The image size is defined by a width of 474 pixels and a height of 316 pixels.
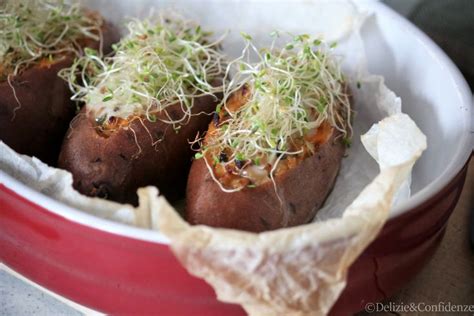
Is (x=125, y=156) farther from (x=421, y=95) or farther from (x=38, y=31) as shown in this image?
(x=421, y=95)

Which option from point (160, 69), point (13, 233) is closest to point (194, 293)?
point (13, 233)

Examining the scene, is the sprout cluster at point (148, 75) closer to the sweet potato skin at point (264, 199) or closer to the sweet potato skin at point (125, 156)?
the sweet potato skin at point (125, 156)

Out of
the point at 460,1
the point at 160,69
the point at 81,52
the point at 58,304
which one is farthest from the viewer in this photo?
the point at 460,1

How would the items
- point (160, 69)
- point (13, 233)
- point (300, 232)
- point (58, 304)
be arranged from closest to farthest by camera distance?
point (300, 232) → point (13, 233) → point (58, 304) → point (160, 69)

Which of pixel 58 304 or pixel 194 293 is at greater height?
pixel 194 293

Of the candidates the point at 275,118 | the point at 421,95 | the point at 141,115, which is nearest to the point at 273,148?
the point at 275,118

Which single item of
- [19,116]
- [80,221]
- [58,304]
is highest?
[80,221]

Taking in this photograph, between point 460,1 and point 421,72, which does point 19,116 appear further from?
point 460,1
